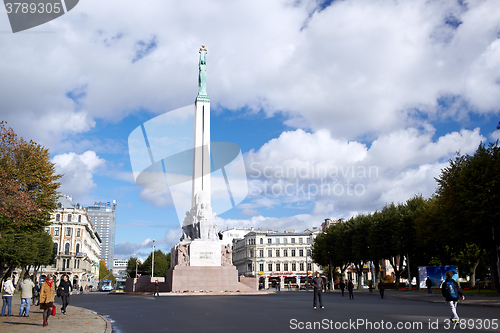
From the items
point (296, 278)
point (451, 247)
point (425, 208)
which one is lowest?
point (296, 278)

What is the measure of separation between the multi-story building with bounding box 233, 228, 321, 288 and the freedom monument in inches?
2635

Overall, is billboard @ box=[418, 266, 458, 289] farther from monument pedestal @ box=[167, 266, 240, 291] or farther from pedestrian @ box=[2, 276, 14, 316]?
pedestrian @ box=[2, 276, 14, 316]

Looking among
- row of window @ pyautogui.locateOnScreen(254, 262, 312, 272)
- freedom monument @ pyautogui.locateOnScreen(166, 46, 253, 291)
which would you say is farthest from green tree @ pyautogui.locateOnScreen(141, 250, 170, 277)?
freedom monument @ pyautogui.locateOnScreen(166, 46, 253, 291)

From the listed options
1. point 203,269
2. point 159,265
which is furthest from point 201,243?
point 159,265

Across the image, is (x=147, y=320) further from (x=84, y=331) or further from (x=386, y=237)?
(x=386, y=237)

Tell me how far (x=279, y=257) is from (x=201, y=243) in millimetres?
72131

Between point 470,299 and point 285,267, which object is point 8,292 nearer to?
point 470,299

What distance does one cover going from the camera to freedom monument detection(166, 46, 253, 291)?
1601 inches

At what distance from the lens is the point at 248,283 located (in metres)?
44.8

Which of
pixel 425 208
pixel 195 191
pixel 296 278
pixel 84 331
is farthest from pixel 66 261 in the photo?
pixel 84 331

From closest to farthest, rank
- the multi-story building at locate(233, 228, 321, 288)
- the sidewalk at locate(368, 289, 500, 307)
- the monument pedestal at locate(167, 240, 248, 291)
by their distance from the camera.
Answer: the sidewalk at locate(368, 289, 500, 307), the monument pedestal at locate(167, 240, 248, 291), the multi-story building at locate(233, 228, 321, 288)

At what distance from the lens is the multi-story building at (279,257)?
10906 cm

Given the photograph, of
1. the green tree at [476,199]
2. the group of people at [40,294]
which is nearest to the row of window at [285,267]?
the green tree at [476,199]

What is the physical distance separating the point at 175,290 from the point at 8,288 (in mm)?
23853
